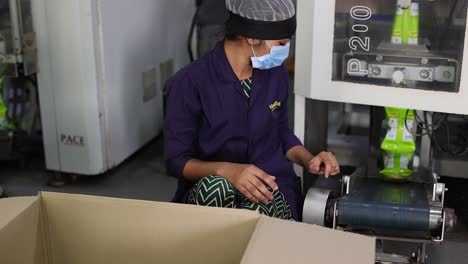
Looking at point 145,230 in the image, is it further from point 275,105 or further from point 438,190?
point 438,190

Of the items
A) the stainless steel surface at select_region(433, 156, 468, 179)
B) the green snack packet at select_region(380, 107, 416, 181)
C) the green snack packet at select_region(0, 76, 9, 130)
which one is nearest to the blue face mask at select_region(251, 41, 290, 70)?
the green snack packet at select_region(380, 107, 416, 181)

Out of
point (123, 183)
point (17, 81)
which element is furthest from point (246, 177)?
point (17, 81)

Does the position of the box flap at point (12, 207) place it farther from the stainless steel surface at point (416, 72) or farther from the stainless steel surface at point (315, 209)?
the stainless steel surface at point (416, 72)

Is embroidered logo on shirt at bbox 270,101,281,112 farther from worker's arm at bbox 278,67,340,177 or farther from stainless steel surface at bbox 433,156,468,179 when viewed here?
stainless steel surface at bbox 433,156,468,179

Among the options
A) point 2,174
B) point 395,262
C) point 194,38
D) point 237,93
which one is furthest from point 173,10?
point 395,262

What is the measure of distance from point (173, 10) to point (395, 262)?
5.89 feet

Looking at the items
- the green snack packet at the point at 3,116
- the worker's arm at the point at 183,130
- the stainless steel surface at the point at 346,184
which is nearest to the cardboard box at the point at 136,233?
the worker's arm at the point at 183,130

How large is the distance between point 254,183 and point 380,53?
79 cm

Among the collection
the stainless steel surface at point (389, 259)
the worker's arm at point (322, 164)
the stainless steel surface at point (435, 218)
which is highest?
→ the worker's arm at point (322, 164)

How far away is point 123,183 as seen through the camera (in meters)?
2.74

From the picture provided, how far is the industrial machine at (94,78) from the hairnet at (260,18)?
0.92 metres

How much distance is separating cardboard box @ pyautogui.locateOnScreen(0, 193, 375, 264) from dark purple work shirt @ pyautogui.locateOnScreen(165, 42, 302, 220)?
638 millimetres

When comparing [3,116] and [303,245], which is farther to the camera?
[3,116]

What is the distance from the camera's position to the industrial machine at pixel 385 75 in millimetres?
1880
